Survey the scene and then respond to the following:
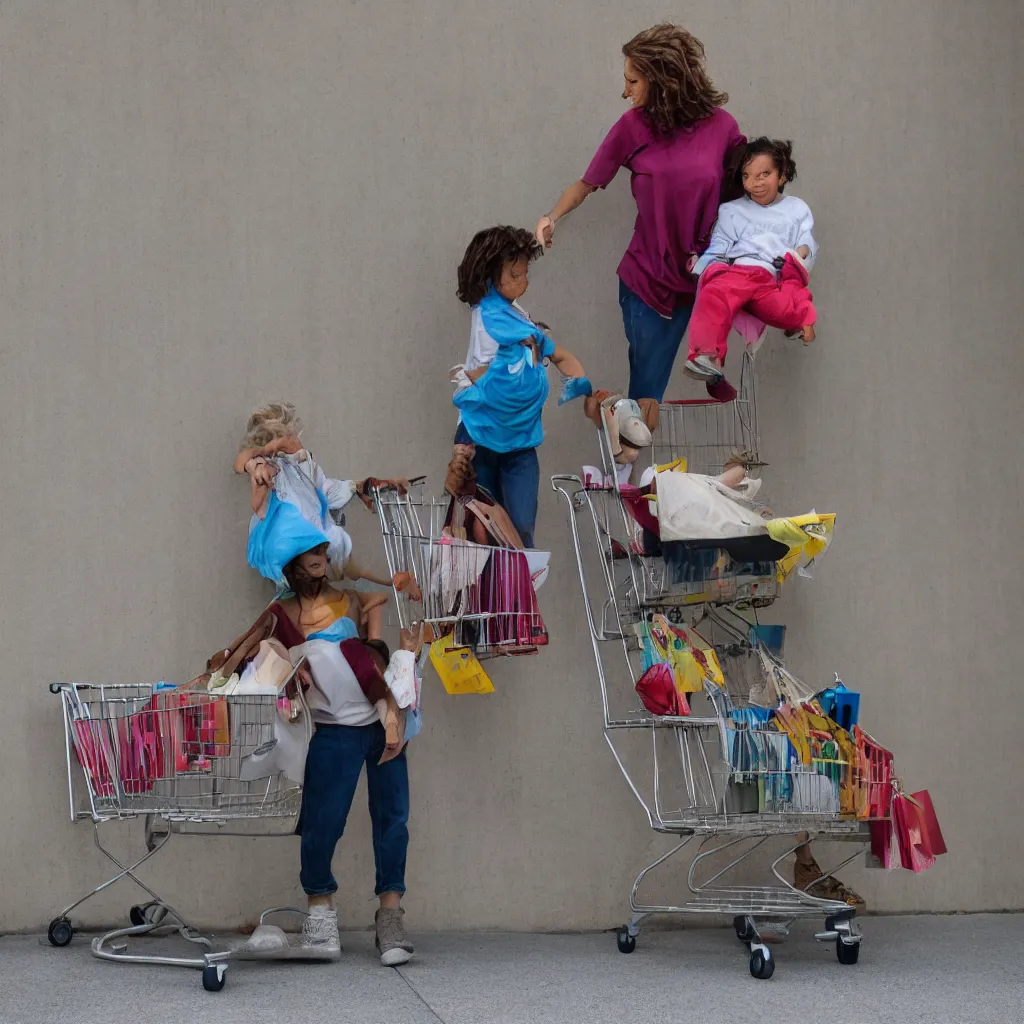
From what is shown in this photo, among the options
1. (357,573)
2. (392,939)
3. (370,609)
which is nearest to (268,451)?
(357,573)

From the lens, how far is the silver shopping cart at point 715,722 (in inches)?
162

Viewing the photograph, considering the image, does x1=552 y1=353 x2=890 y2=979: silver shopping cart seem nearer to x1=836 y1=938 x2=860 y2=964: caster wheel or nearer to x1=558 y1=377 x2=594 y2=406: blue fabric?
x1=836 y1=938 x2=860 y2=964: caster wheel

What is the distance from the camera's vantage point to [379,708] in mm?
4230

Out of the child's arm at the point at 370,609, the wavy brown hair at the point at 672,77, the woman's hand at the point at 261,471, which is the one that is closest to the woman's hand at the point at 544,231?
the wavy brown hair at the point at 672,77

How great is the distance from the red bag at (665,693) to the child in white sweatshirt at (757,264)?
0.96 m

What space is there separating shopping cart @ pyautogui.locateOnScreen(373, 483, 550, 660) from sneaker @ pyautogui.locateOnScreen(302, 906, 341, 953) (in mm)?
880

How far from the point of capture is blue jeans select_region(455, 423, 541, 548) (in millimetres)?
4625

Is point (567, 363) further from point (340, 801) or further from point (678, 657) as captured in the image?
point (340, 801)

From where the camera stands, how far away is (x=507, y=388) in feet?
14.7

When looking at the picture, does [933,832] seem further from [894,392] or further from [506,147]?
[506,147]

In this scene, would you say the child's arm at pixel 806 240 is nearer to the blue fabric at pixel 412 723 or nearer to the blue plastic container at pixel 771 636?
the blue plastic container at pixel 771 636

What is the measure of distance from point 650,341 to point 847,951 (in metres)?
1.99

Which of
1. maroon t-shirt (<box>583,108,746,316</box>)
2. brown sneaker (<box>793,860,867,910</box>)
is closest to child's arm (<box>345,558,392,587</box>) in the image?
maroon t-shirt (<box>583,108,746,316</box>)

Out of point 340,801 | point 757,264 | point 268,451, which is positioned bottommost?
point 340,801
